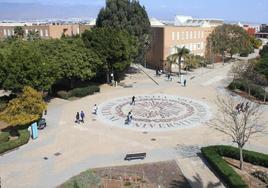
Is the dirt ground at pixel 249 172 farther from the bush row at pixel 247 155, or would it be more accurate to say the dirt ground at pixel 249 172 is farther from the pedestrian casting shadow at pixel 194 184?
the pedestrian casting shadow at pixel 194 184

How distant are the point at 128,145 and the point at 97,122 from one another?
7.22 meters

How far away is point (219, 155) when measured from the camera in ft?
84.7

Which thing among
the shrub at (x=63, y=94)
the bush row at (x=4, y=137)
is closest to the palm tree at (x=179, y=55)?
the shrub at (x=63, y=94)

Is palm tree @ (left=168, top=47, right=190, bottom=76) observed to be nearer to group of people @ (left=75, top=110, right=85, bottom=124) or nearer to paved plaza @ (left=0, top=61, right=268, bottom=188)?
paved plaza @ (left=0, top=61, right=268, bottom=188)

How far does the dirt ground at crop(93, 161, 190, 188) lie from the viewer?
22375 millimetres

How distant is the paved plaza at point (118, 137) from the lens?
80.8 ft

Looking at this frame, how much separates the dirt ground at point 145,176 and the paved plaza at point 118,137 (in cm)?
76

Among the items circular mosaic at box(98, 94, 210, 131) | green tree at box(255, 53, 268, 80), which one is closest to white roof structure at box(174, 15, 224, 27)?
green tree at box(255, 53, 268, 80)

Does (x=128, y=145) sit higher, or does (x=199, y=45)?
(x=199, y=45)

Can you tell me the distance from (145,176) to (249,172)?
7.83 metres

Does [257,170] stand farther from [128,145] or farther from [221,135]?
[128,145]

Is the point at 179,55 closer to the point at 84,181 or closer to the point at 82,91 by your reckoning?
the point at 82,91

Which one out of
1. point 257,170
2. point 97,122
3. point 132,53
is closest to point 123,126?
point 97,122

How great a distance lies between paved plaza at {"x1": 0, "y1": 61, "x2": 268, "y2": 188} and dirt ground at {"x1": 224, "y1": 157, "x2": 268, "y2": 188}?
2.16m
